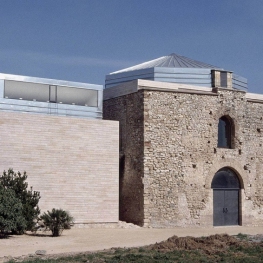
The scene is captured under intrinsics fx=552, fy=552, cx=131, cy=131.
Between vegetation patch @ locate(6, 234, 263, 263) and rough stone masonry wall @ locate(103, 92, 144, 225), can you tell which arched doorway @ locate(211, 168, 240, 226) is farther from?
vegetation patch @ locate(6, 234, 263, 263)

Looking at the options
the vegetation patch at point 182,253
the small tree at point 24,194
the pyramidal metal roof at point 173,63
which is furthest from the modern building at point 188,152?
the vegetation patch at point 182,253

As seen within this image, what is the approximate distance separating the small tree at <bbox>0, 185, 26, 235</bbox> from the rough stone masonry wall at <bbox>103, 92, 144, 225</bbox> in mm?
6798

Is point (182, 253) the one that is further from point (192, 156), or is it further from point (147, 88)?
point (147, 88)

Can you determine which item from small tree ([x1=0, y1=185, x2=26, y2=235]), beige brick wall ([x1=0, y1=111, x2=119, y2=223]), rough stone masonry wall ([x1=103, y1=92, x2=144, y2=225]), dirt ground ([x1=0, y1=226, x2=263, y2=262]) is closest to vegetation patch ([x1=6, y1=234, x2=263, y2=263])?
dirt ground ([x1=0, y1=226, x2=263, y2=262])

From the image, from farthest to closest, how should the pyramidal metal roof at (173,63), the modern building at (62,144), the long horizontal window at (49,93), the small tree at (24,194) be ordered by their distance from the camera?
the pyramidal metal roof at (173,63), the long horizontal window at (49,93), the modern building at (62,144), the small tree at (24,194)

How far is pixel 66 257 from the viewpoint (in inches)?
563

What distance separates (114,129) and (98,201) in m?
3.25

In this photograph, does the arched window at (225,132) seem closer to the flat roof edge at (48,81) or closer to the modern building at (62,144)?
the modern building at (62,144)

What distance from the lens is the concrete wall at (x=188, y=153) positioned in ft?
81.6

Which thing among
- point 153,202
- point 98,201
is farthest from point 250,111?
point 98,201

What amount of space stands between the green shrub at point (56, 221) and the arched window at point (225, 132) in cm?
1020

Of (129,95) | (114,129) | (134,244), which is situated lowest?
(134,244)

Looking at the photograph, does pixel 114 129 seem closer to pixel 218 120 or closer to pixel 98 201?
pixel 98 201

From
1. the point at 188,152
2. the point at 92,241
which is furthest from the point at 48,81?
the point at 92,241
